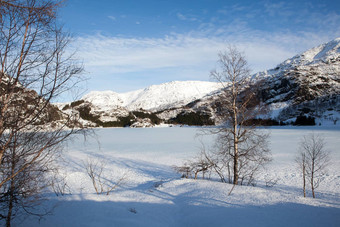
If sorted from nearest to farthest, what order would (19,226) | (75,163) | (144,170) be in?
(19,226), (144,170), (75,163)

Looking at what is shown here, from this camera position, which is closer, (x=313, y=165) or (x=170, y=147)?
(x=313, y=165)

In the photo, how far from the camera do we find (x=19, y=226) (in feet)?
17.1

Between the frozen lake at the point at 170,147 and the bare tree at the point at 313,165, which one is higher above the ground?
the bare tree at the point at 313,165

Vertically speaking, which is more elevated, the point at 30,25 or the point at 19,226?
the point at 30,25

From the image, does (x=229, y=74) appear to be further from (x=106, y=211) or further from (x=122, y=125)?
(x=122, y=125)

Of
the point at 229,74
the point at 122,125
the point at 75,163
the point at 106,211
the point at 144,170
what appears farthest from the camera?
the point at 122,125

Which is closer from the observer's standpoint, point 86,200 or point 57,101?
point 57,101

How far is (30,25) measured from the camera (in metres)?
3.37

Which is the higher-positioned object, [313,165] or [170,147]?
[313,165]

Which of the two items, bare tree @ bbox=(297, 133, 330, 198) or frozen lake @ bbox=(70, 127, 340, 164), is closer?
bare tree @ bbox=(297, 133, 330, 198)

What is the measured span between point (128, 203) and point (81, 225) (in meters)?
2.77

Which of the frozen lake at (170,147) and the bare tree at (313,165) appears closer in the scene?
the bare tree at (313,165)

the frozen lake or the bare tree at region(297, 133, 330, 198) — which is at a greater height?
the bare tree at region(297, 133, 330, 198)

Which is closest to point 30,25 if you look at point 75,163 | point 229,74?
point 229,74
